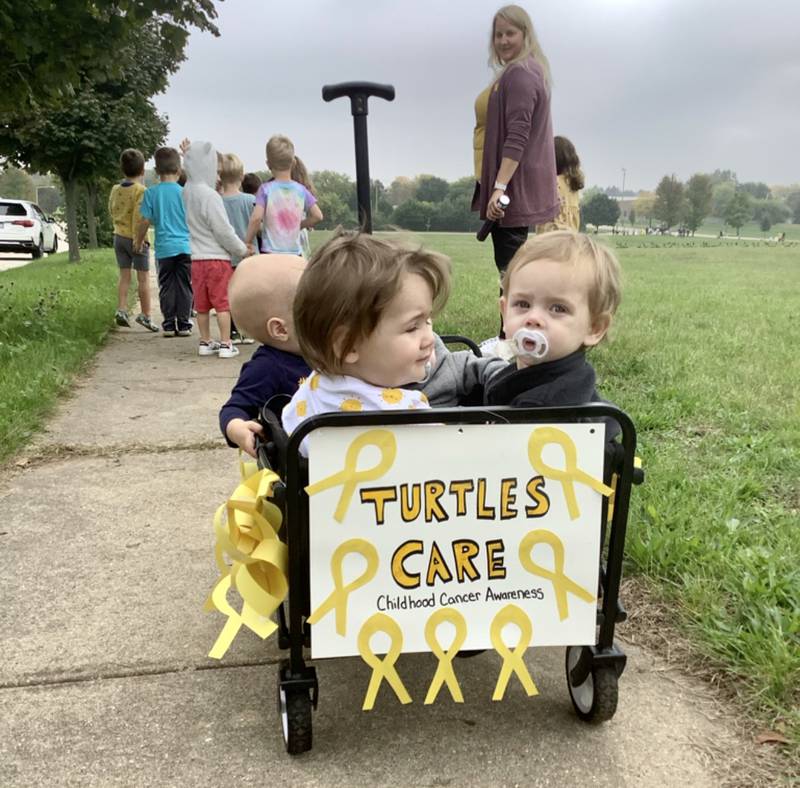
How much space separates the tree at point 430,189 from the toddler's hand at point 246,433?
39.1m

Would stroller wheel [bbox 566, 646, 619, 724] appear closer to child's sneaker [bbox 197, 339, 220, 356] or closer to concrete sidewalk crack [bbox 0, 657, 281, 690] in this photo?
concrete sidewalk crack [bbox 0, 657, 281, 690]

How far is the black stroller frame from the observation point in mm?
1551

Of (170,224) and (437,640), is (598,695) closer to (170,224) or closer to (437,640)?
(437,640)

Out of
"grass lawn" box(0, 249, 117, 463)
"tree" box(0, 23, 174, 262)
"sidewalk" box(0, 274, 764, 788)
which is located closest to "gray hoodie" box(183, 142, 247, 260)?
"grass lawn" box(0, 249, 117, 463)

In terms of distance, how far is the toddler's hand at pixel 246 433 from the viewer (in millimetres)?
1987

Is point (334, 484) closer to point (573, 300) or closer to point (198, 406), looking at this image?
point (573, 300)

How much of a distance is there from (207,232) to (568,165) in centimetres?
279

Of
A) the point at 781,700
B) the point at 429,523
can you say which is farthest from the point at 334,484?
the point at 781,700

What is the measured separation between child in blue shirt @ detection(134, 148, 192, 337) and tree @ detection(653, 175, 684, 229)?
334 feet

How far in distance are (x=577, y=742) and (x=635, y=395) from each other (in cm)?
311

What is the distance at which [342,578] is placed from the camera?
5.32 ft

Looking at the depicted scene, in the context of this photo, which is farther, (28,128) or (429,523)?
(28,128)

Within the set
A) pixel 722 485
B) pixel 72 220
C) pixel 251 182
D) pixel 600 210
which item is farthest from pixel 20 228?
pixel 600 210

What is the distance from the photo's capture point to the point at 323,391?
182 cm
